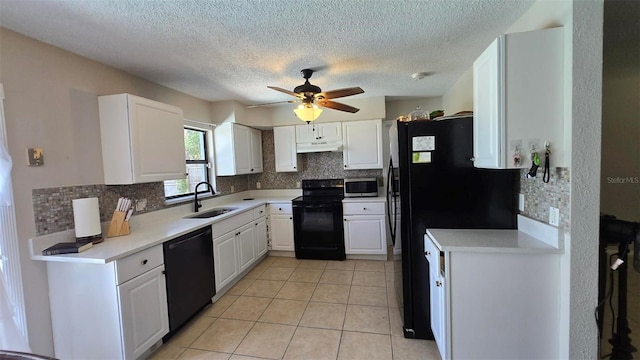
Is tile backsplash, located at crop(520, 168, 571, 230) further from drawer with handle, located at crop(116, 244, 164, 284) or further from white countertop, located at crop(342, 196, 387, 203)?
drawer with handle, located at crop(116, 244, 164, 284)

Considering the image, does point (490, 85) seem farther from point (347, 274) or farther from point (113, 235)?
point (113, 235)

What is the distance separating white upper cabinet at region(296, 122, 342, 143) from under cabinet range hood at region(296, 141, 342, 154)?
0.05 m

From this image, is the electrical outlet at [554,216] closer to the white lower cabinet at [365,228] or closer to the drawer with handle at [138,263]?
the white lower cabinet at [365,228]

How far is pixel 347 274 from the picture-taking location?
3342 millimetres

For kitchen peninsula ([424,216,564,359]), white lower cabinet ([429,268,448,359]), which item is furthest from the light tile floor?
kitchen peninsula ([424,216,564,359])

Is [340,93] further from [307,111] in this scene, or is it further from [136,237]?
[136,237]

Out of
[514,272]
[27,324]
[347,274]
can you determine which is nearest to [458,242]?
[514,272]

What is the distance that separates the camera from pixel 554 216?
1.50 metres

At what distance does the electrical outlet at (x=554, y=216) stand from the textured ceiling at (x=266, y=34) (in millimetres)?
1296

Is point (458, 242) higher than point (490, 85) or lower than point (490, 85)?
lower

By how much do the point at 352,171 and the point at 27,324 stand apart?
370 cm

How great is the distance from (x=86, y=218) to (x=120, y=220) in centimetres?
28

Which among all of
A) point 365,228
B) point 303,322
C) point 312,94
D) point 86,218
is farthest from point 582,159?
point 86,218

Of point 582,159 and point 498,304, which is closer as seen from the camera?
point 582,159
